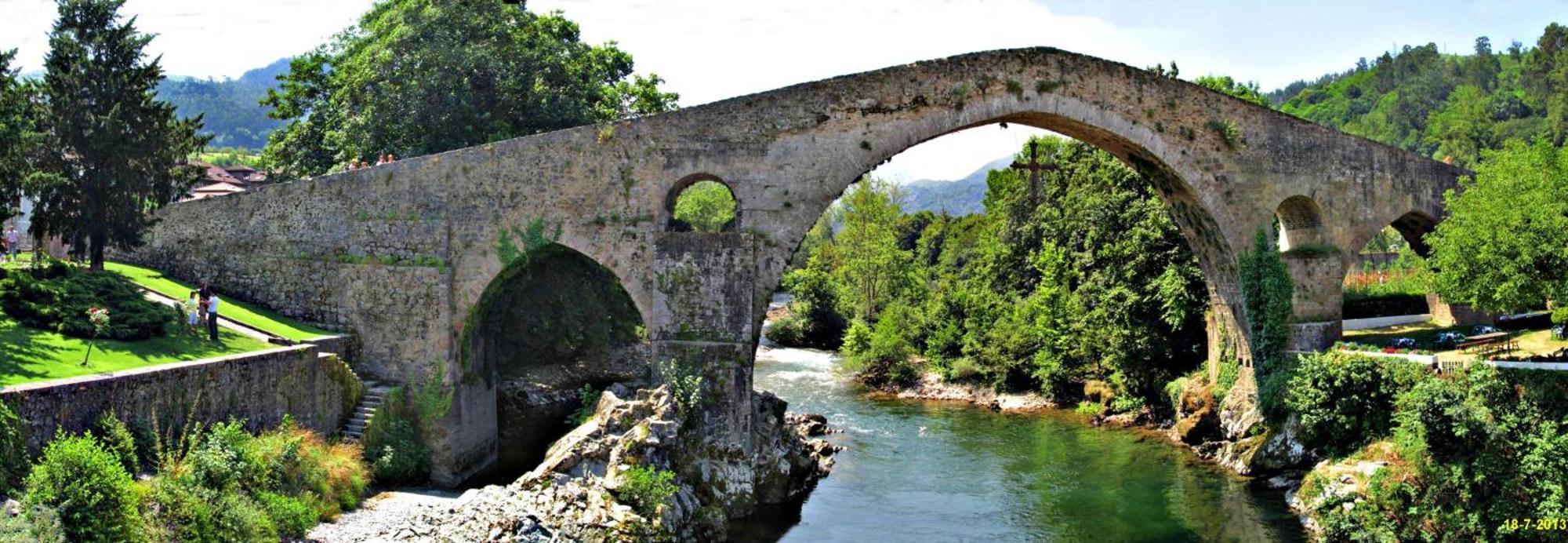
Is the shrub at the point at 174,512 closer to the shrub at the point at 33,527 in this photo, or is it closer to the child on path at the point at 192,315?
the shrub at the point at 33,527

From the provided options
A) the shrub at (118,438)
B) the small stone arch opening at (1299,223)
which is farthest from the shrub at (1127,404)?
the shrub at (118,438)

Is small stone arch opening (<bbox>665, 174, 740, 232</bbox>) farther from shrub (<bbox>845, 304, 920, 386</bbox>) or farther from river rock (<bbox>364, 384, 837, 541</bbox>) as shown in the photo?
river rock (<bbox>364, 384, 837, 541</bbox>)

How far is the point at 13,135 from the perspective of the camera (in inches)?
719

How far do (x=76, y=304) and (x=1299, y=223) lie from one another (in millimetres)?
23397

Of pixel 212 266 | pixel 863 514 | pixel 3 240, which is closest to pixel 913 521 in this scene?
pixel 863 514

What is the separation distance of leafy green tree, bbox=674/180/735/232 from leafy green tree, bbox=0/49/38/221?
30984 mm

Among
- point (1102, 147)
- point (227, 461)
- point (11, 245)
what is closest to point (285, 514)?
point (227, 461)

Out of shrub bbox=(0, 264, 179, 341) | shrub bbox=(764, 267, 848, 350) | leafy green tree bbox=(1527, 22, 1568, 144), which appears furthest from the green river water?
leafy green tree bbox=(1527, 22, 1568, 144)

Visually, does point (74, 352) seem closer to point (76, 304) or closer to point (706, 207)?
point (76, 304)

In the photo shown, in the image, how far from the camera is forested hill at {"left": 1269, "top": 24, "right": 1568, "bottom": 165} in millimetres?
74250

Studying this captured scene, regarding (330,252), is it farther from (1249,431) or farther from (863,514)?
(1249,431)

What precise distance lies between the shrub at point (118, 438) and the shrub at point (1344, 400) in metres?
19.6

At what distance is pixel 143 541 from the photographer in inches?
546

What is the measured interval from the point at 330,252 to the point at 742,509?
9.24 metres
